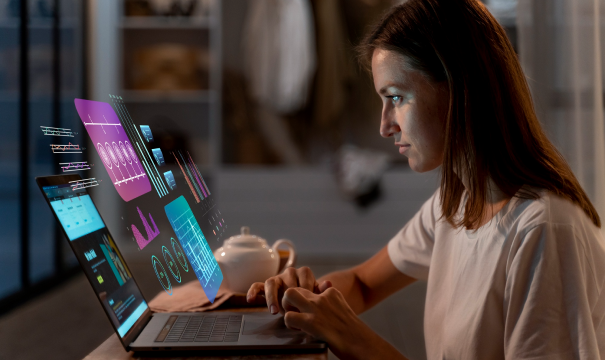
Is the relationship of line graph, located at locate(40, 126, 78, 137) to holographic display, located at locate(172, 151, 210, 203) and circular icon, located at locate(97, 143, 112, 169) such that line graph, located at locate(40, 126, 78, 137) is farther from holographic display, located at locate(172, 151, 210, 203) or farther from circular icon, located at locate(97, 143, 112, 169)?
holographic display, located at locate(172, 151, 210, 203)

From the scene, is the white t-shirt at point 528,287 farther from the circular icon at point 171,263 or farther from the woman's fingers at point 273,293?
the circular icon at point 171,263

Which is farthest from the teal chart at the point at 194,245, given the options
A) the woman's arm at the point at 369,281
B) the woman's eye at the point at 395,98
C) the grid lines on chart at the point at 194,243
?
the woman's eye at the point at 395,98

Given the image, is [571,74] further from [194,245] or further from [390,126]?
[194,245]

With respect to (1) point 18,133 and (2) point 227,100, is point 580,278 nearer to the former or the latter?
(1) point 18,133

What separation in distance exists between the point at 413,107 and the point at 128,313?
49 cm

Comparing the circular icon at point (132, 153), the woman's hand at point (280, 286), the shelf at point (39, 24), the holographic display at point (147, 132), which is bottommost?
the woman's hand at point (280, 286)

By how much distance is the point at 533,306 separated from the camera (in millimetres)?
635

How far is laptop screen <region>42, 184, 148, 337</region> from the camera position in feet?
1.74

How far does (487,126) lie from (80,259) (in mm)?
551

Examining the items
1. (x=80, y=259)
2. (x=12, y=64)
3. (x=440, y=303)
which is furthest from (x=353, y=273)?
(x=12, y=64)

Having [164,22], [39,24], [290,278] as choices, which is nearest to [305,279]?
[290,278]

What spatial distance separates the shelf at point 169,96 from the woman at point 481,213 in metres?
3.03

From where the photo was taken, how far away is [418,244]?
3.35 feet

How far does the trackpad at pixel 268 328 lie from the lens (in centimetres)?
66
